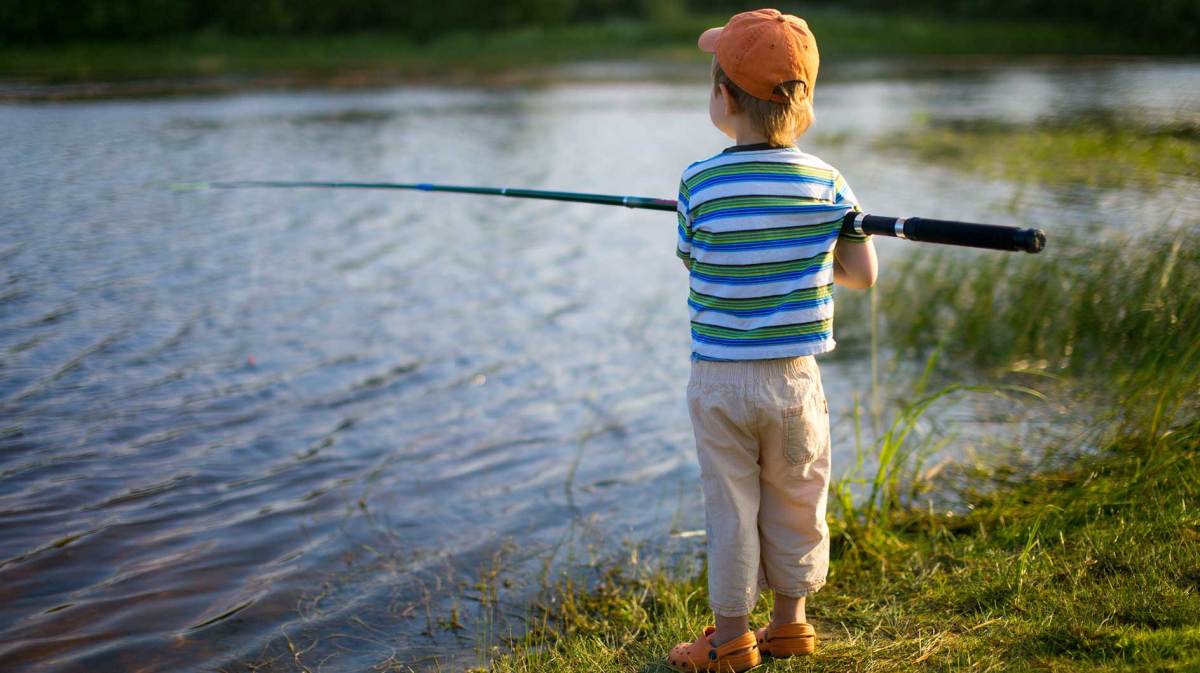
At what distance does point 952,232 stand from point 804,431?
0.60m

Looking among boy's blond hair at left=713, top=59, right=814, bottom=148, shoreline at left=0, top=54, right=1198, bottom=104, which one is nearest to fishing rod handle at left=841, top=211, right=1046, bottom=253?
boy's blond hair at left=713, top=59, right=814, bottom=148

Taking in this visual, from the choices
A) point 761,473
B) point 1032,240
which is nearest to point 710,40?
point 1032,240

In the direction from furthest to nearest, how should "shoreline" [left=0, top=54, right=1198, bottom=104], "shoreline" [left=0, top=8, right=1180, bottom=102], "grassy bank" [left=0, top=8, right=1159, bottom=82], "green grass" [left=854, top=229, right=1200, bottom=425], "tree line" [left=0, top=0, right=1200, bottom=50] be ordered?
"tree line" [left=0, top=0, right=1200, bottom=50] → "grassy bank" [left=0, top=8, right=1159, bottom=82] → "shoreline" [left=0, top=8, right=1180, bottom=102] → "shoreline" [left=0, top=54, right=1198, bottom=104] → "green grass" [left=854, top=229, right=1200, bottom=425]

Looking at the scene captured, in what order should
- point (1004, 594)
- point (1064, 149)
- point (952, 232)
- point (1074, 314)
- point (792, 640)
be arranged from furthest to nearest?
point (1064, 149), point (1074, 314), point (1004, 594), point (792, 640), point (952, 232)

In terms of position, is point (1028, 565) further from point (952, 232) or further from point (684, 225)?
point (684, 225)

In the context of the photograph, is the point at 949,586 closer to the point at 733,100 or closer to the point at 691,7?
the point at 733,100

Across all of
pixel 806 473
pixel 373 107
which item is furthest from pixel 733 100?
pixel 373 107

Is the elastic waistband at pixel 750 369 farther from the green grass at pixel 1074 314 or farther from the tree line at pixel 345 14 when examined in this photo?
the tree line at pixel 345 14

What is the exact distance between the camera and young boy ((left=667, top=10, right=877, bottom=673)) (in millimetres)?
2752

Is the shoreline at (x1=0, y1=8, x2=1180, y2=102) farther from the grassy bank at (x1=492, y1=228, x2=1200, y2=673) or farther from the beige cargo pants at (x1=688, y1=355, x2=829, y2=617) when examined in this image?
the beige cargo pants at (x1=688, y1=355, x2=829, y2=617)

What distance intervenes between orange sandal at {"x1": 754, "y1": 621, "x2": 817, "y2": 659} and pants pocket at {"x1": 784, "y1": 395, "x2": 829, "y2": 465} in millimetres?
475

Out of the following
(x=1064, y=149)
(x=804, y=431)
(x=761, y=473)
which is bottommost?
(x=1064, y=149)

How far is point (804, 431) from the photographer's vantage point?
9.29ft

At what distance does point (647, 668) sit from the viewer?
309cm
